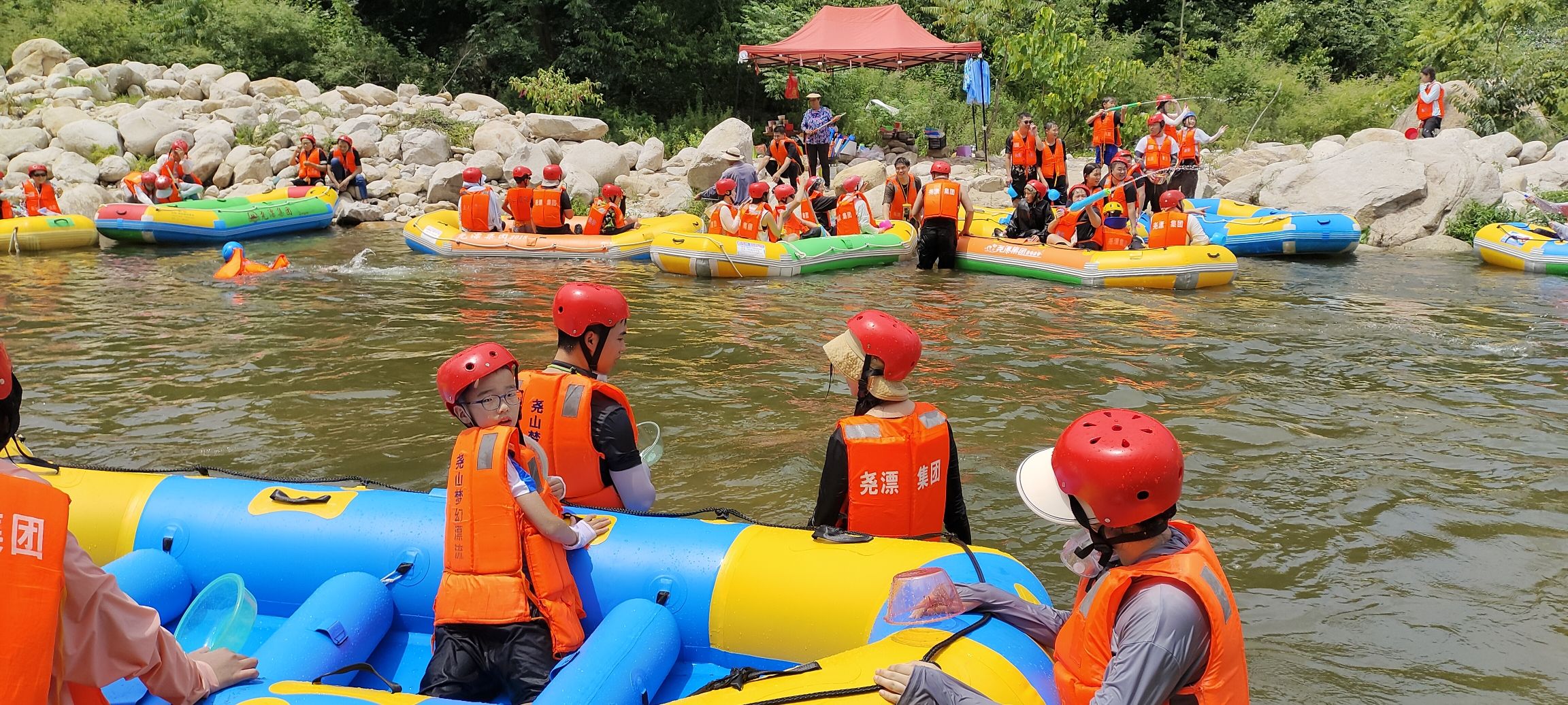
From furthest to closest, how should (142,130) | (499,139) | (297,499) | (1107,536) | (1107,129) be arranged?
(499,139) → (142,130) → (1107,129) → (297,499) → (1107,536)

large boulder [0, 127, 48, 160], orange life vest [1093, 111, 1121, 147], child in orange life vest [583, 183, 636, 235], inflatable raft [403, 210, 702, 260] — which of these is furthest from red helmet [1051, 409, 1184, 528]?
large boulder [0, 127, 48, 160]

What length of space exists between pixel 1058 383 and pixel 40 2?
81.5 ft

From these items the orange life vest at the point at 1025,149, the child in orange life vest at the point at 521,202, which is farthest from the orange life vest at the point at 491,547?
the orange life vest at the point at 1025,149

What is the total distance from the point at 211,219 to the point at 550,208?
14.1 feet

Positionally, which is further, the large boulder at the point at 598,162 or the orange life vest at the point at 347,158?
the large boulder at the point at 598,162

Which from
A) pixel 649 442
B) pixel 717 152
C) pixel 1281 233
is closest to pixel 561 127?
pixel 717 152

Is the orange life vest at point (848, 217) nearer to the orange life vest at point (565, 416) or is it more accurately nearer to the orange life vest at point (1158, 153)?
the orange life vest at point (1158, 153)

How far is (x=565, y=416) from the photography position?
3.51m

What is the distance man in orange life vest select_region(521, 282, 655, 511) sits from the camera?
3.50 metres

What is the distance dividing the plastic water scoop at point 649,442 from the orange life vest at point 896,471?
86cm

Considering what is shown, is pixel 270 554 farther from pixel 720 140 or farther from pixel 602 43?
pixel 602 43

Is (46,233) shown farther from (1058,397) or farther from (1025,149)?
(1058,397)

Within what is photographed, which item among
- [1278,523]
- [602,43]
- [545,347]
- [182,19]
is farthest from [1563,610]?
[182,19]

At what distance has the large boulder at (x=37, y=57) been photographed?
21219 millimetres
